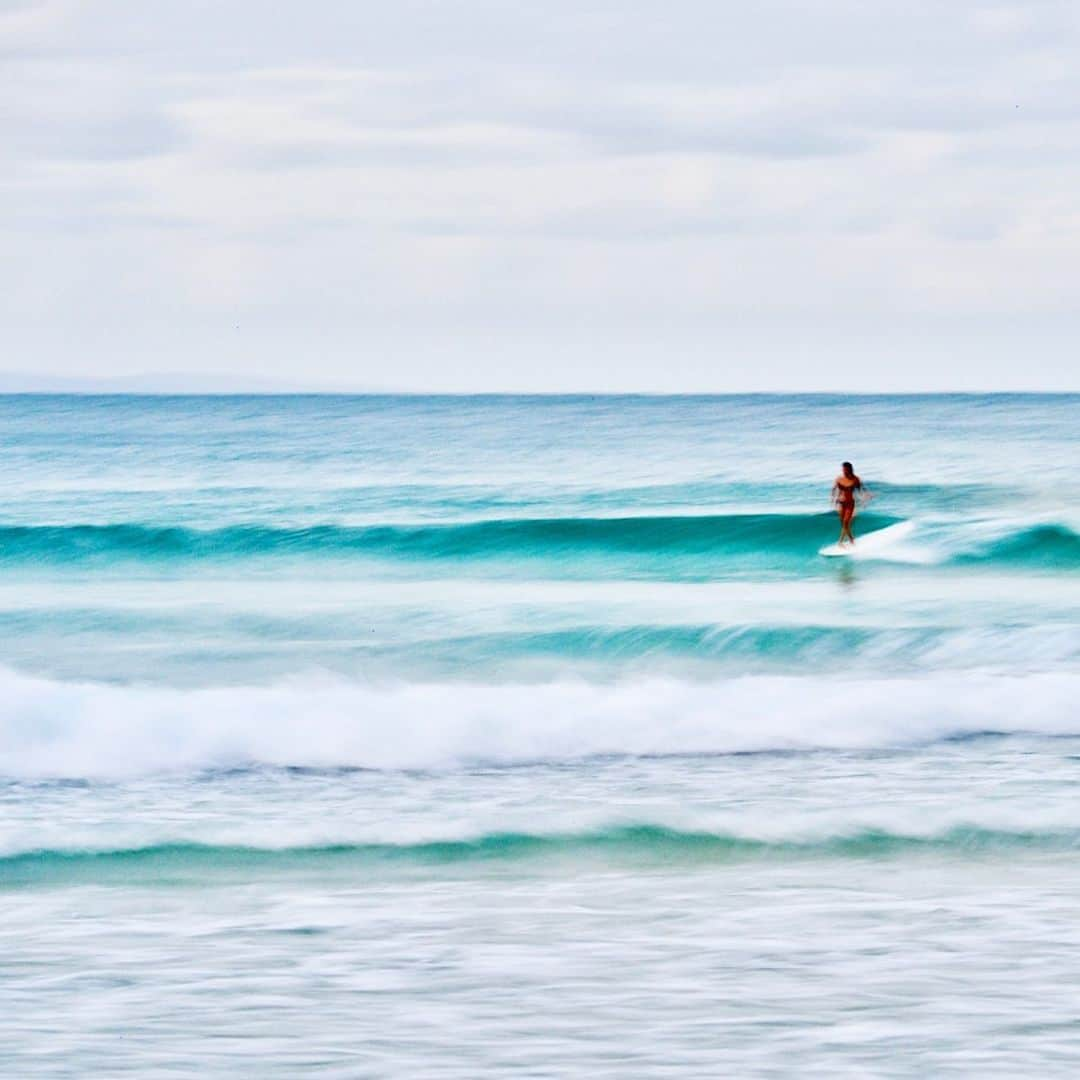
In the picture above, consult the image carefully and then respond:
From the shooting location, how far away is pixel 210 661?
12.3 m

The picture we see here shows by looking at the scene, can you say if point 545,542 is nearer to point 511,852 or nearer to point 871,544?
point 871,544

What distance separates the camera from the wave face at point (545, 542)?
20.0 m

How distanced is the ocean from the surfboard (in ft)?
1.35

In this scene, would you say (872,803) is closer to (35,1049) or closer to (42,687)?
(35,1049)

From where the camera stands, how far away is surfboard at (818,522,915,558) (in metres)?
20.5

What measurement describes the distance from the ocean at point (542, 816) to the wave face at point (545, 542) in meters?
0.27

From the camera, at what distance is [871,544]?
2111cm

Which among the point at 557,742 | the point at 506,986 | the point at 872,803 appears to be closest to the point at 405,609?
the point at 557,742

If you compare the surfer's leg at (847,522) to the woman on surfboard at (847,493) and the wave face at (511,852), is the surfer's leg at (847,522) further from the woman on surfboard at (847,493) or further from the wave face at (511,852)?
the wave face at (511,852)

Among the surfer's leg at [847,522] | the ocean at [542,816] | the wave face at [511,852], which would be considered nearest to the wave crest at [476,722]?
the ocean at [542,816]

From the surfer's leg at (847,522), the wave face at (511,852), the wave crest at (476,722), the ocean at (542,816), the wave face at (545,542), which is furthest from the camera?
the surfer's leg at (847,522)

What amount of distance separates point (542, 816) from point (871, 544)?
47.9 feet

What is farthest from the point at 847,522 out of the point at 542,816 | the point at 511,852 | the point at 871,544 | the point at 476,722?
the point at 511,852

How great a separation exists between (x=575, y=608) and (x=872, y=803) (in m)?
8.40
